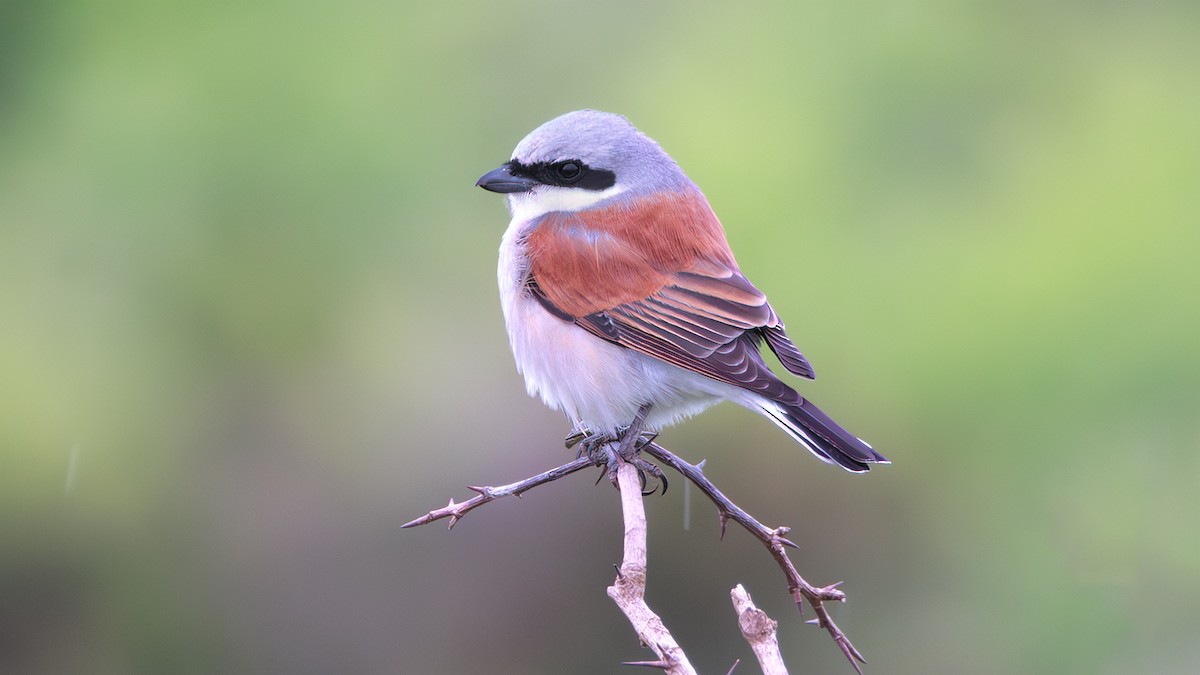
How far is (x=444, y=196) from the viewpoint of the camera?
6.85 m

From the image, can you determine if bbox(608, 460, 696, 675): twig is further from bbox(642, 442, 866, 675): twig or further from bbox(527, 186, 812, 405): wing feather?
bbox(527, 186, 812, 405): wing feather

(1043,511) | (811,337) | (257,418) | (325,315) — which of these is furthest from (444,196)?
(1043,511)

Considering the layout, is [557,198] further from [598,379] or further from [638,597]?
[638,597]

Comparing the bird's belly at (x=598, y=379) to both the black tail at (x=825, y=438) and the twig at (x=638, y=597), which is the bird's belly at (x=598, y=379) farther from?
the twig at (x=638, y=597)

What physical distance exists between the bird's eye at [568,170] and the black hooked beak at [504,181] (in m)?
0.09

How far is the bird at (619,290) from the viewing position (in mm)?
3227

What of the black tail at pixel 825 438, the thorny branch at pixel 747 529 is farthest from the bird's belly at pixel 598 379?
the thorny branch at pixel 747 529

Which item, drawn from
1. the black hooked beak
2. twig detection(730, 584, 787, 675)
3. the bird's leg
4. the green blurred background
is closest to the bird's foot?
the bird's leg

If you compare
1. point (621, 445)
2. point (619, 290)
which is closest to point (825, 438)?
point (621, 445)

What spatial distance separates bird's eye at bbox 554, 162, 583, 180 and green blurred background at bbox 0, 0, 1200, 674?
2.26m

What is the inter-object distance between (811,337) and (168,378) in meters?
3.41

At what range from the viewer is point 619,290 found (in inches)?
132

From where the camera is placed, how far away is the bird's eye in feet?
11.3

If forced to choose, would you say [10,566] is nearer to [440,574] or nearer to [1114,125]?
[440,574]
